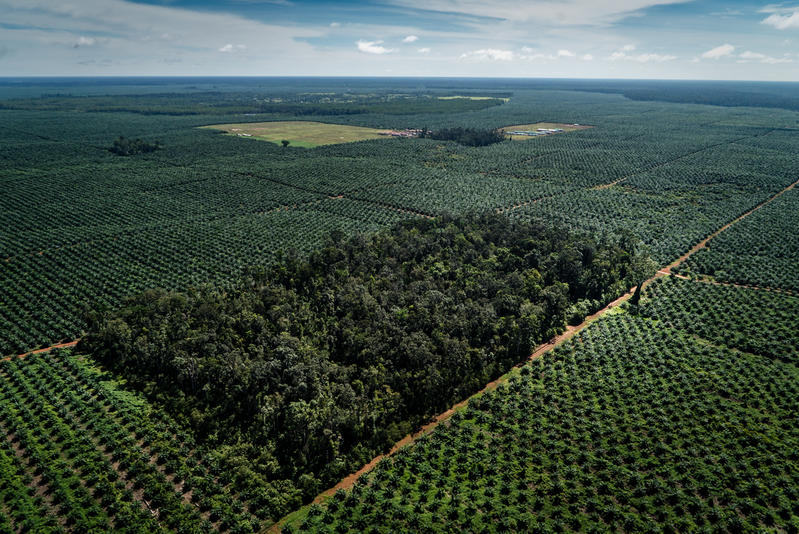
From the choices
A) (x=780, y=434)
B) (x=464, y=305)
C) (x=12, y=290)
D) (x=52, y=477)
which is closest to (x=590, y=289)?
(x=464, y=305)

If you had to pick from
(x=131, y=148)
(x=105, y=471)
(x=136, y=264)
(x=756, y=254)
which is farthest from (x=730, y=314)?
(x=131, y=148)

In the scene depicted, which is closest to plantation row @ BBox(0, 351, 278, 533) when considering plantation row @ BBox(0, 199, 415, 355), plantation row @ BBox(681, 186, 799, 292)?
plantation row @ BBox(0, 199, 415, 355)

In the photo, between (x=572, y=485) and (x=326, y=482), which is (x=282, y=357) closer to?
(x=326, y=482)

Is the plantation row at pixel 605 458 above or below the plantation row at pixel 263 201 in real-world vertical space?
below

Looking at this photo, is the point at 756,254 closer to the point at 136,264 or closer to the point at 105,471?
the point at 105,471

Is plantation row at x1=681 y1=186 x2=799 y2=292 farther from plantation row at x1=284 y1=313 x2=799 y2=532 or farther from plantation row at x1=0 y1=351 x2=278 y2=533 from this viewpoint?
plantation row at x1=0 y1=351 x2=278 y2=533

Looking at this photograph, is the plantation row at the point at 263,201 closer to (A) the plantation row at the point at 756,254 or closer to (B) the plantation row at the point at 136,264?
(B) the plantation row at the point at 136,264

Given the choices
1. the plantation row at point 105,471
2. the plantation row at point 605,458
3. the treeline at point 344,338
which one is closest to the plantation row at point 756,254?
the treeline at point 344,338
